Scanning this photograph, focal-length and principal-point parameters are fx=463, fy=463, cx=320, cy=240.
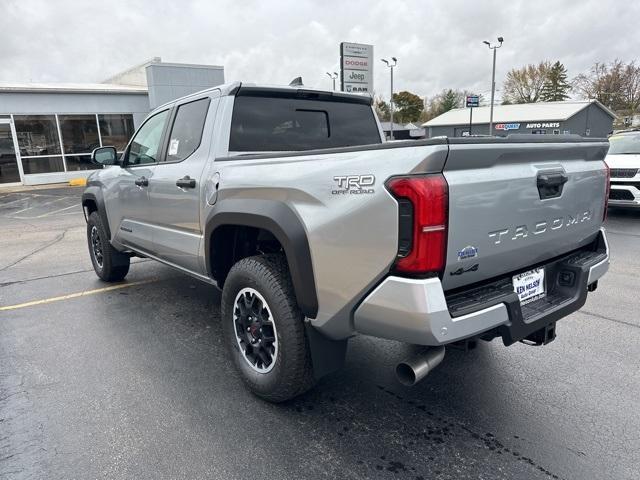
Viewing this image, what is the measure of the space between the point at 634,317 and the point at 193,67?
20812mm

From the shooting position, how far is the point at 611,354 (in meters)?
3.48

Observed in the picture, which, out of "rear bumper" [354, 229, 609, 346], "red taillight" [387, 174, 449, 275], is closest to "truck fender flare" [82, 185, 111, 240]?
"rear bumper" [354, 229, 609, 346]

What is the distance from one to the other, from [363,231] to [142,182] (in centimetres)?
275

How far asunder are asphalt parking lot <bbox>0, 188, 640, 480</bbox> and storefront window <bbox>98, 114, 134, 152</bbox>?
17287 millimetres

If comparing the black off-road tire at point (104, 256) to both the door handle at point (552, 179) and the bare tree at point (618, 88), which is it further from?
the bare tree at point (618, 88)

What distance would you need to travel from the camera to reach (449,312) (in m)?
2.04

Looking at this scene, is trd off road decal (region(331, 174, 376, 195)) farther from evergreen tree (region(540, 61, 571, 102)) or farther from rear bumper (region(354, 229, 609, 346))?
evergreen tree (region(540, 61, 571, 102))

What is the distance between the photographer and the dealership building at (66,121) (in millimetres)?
18062

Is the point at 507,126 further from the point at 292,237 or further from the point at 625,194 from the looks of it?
the point at 292,237

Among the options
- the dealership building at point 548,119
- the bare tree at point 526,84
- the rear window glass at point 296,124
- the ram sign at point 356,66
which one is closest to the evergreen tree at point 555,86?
the bare tree at point 526,84

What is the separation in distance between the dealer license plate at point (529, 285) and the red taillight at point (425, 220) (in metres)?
0.71

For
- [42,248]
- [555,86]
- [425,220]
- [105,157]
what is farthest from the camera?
[555,86]

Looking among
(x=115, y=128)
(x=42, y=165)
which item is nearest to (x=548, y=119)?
(x=115, y=128)

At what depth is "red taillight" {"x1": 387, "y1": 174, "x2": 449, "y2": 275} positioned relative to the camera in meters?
1.93
